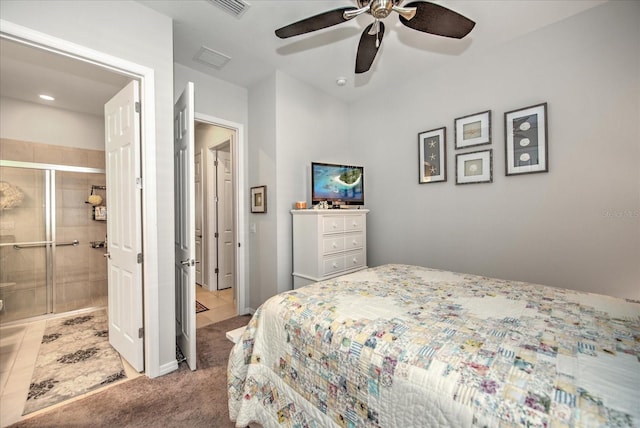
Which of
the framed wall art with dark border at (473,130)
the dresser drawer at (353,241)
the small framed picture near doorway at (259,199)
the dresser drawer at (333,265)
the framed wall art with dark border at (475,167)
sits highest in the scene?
the framed wall art with dark border at (473,130)

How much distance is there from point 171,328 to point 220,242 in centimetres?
228

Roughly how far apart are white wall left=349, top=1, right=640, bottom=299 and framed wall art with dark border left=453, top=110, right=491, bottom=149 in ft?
0.22

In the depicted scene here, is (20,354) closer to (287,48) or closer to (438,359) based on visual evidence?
(438,359)

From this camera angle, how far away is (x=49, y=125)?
3.54m

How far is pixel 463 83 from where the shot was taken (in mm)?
2803

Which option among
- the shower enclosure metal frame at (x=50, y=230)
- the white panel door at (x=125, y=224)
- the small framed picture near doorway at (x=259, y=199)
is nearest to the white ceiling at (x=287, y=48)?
the white panel door at (x=125, y=224)

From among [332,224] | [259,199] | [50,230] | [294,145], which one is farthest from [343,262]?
[50,230]

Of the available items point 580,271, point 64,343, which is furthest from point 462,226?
point 64,343

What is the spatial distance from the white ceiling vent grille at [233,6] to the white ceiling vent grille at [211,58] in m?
0.62

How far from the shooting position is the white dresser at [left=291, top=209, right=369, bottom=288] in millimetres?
2820

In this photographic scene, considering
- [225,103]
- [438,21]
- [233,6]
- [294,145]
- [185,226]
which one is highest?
[233,6]

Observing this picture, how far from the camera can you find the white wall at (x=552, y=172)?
200cm

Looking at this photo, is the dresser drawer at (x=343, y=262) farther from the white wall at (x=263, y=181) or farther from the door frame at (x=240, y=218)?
the door frame at (x=240, y=218)

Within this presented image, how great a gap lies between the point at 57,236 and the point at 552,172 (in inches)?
224
